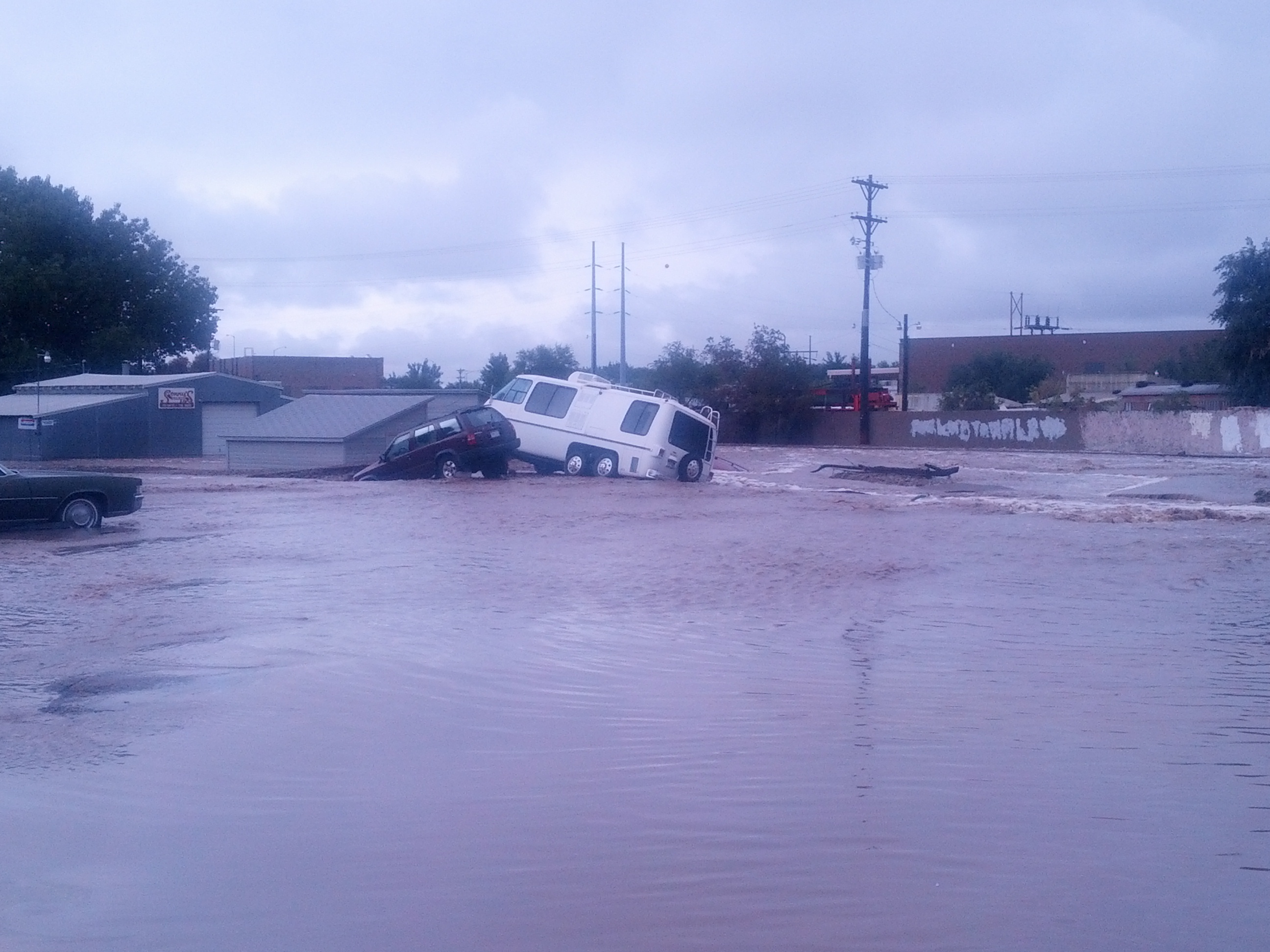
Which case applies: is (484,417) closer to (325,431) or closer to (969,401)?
(325,431)

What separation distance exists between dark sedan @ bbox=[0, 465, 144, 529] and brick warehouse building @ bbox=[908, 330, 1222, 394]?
262 feet

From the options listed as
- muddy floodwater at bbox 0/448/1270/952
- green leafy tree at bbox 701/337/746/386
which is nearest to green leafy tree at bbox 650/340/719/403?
green leafy tree at bbox 701/337/746/386

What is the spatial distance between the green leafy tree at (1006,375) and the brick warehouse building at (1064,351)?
17.2ft

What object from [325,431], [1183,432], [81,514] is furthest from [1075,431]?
[81,514]

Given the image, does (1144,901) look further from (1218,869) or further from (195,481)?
(195,481)

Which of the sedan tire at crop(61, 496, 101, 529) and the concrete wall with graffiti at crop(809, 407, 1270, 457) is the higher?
the concrete wall with graffiti at crop(809, 407, 1270, 457)

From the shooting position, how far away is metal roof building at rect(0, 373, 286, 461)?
42.8 metres

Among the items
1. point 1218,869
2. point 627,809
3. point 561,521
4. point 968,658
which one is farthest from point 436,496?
point 1218,869

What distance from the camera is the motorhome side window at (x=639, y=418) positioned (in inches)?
1072

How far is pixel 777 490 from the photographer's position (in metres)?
27.0

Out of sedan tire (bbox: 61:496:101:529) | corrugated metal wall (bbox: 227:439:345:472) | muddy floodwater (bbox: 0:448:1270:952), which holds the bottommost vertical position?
muddy floodwater (bbox: 0:448:1270:952)

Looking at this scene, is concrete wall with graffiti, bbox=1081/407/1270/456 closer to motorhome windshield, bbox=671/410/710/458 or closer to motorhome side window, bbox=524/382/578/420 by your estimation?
motorhome windshield, bbox=671/410/710/458

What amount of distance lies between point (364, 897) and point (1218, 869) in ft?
11.7

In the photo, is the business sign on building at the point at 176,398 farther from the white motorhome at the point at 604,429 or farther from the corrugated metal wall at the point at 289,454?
the white motorhome at the point at 604,429
